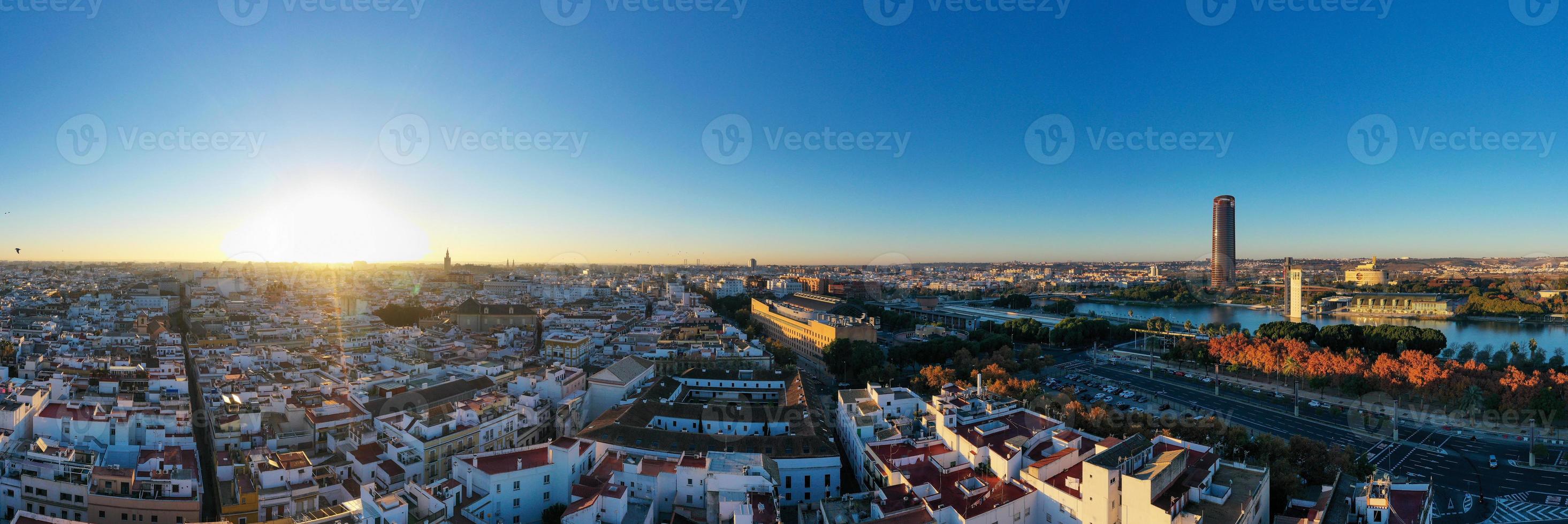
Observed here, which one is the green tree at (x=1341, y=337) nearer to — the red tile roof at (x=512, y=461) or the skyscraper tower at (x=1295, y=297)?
the skyscraper tower at (x=1295, y=297)

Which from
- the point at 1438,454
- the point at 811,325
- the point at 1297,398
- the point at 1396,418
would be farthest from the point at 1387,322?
the point at 811,325

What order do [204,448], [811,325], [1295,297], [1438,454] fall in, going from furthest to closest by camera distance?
[1295,297]
[811,325]
[1438,454]
[204,448]

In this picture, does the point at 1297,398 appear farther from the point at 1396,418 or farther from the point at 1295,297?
the point at 1295,297

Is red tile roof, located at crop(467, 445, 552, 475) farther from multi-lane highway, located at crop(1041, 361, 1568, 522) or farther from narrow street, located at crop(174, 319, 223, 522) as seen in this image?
multi-lane highway, located at crop(1041, 361, 1568, 522)

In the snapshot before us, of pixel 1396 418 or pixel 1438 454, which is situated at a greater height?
pixel 1396 418

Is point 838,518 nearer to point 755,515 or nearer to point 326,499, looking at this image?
point 755,515

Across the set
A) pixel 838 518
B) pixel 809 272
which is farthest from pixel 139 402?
pixel 809 272

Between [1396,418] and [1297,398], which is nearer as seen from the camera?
[1396,418]

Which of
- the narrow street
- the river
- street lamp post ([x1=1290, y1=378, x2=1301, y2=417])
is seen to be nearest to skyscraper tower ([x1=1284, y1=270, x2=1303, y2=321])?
the river
